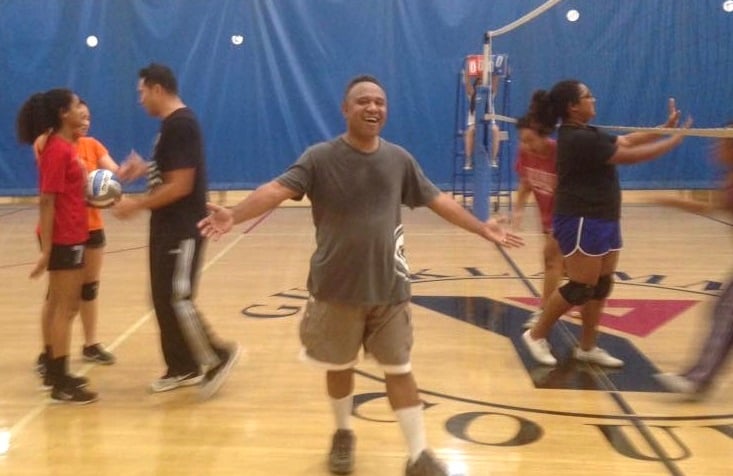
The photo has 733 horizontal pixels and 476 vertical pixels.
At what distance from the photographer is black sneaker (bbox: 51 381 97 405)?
4004 mm

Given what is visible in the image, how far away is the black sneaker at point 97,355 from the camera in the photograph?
4684 mm

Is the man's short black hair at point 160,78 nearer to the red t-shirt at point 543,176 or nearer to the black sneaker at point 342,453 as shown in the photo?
the black sneaker at point 342,453

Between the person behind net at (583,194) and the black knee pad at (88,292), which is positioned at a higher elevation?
the person behind net at (583,194)

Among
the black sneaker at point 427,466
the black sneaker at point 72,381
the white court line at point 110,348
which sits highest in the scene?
the black sneaker at point 427,466

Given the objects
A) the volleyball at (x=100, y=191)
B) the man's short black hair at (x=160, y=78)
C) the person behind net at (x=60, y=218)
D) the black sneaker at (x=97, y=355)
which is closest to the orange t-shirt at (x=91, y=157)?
the volleyball at (x=100, y=191)

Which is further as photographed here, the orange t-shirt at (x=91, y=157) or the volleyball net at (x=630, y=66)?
the volleyball net at (x=630, y=66)

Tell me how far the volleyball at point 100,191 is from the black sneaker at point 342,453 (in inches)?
66.4

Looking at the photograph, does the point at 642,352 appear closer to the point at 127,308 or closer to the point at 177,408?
the point at 177,408

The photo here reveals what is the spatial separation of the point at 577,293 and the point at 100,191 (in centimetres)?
246

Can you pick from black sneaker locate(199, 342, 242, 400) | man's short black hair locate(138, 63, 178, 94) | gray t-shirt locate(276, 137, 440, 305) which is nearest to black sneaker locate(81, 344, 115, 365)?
black sneaker locate(199, 342, 242, 400)

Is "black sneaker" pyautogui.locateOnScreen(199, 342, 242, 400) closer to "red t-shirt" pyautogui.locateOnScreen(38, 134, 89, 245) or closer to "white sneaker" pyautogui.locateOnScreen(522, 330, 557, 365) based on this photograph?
"red t-shirt" pyautogui.locateOnScreen(38, 134, 89, 245)

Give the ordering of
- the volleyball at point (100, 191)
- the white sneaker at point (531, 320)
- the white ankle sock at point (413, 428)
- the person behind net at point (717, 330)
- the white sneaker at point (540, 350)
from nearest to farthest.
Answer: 1. the white ankle sock at point (413, 428)
2. the person behind net at point (717, 330)
3. the volleyball at point (100, 191)
4. the white sneaker at point (540, 350)
5. the white sneaker at point (531, 320)

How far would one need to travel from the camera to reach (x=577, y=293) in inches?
168

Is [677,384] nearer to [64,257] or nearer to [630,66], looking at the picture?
[64,257]
